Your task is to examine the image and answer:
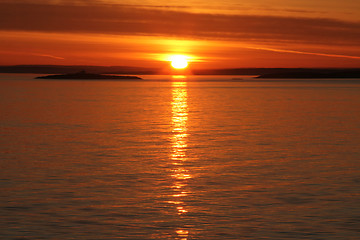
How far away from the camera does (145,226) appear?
46.1 feet

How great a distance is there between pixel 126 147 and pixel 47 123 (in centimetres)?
1603

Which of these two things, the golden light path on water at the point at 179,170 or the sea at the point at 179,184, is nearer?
the sea at the point at 179,184

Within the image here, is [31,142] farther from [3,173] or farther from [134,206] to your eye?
[134,206]

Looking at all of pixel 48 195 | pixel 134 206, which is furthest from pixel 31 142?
pixel 134 206

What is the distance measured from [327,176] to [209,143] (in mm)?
10664

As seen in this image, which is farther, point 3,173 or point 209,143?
point 209,143

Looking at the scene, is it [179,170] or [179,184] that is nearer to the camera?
[179,184]

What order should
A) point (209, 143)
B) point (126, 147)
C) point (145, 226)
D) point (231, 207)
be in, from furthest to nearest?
point (209, 143)
point (126, 147)
point (231, 207)
point (145, 226)

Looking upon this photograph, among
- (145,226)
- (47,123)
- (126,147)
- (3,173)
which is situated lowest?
(145,226)

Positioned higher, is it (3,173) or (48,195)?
(3,173)

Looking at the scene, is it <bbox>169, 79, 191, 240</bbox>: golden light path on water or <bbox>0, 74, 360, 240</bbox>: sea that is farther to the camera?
<bbox>169, 79, 191, 240</bbox>: golden light path on water

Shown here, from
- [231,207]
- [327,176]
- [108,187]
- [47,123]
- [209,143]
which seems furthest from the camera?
[47,123]

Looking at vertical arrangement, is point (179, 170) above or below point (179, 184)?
above

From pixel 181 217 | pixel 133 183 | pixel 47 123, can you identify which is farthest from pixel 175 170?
pixel 47 123
